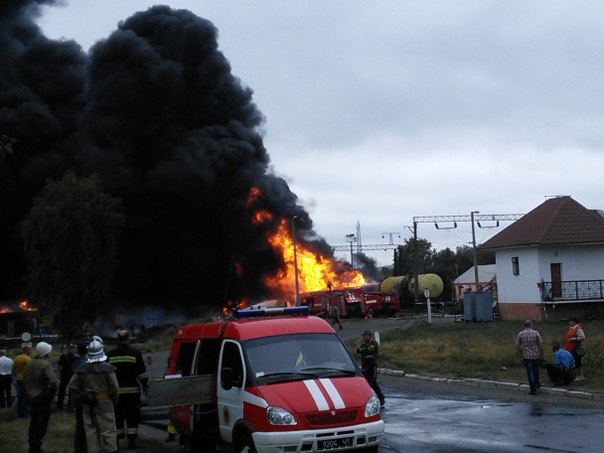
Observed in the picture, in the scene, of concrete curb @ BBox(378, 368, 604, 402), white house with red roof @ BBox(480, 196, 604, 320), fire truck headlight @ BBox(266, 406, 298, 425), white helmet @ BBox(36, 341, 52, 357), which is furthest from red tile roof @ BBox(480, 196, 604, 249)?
fire truck headlight @ BBox(266, 406, 298, 425)

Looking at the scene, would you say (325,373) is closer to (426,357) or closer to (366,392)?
(366,392)

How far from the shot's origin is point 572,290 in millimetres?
38625

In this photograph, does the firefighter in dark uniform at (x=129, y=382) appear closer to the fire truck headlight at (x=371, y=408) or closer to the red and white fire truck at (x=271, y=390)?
the red and white fire truck at (x=271, y=390)

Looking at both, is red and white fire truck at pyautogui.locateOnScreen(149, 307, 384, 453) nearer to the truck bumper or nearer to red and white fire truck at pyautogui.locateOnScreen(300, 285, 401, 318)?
the truck bumper

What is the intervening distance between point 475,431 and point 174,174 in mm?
36384

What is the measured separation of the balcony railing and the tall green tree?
20872 mm

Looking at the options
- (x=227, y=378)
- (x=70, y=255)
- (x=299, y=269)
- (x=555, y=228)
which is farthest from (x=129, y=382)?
(x=299, y=269)

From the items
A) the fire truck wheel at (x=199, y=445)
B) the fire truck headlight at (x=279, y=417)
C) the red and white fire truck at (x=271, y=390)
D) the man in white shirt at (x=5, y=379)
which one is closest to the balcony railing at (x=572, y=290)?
the man in white shirt at (x=5, y=379)

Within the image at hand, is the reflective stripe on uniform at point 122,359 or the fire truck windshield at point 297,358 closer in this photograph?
the fire truck windshield at point 297,358

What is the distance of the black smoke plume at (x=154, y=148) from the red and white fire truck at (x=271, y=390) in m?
36.2

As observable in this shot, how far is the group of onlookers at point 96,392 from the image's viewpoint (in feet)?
30.3

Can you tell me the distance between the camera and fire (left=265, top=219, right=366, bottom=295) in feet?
168

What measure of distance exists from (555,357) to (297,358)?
365 inches

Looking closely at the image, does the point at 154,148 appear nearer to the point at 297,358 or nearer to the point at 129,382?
the point at 129,382
